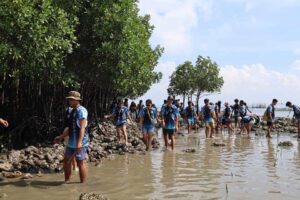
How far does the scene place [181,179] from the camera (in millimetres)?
9242

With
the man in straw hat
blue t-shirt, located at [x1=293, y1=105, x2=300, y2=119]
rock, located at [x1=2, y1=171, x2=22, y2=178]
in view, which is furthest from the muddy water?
blue t-shirt, located at [x1=293, y1=105, x2=300, y2=119]

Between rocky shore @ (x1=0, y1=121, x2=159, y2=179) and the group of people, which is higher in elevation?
the group of people

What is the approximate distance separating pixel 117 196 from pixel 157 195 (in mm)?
→ 713

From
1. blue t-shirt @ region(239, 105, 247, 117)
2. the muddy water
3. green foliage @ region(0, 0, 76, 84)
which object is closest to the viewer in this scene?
the muddy water

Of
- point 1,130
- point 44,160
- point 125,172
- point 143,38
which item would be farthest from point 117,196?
point 143,38

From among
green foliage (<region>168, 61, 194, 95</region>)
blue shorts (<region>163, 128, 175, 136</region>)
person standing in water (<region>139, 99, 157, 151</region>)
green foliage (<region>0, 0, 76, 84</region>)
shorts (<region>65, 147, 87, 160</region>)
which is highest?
green foliage (<region>168, 61, 194, 95</region>)

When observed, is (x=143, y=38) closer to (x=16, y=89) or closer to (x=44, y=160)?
(x=16, y=89)

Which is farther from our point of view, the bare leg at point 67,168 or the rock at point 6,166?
the rock at point 6,166

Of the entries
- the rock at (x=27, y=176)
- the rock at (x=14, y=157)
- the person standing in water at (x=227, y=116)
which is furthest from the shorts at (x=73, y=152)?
the person standing in water at (x=227, y=116)

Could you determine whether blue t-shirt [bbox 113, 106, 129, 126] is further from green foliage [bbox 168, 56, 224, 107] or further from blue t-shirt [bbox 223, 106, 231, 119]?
green foliage [bbox 168, 56, 224, 107]

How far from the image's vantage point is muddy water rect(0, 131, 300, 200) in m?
7.83

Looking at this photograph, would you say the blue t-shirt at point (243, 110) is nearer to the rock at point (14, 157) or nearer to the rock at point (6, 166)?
the rock at point (14, 157)

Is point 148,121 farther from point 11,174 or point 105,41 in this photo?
point 11,174

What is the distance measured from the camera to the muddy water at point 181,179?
7.83 m
